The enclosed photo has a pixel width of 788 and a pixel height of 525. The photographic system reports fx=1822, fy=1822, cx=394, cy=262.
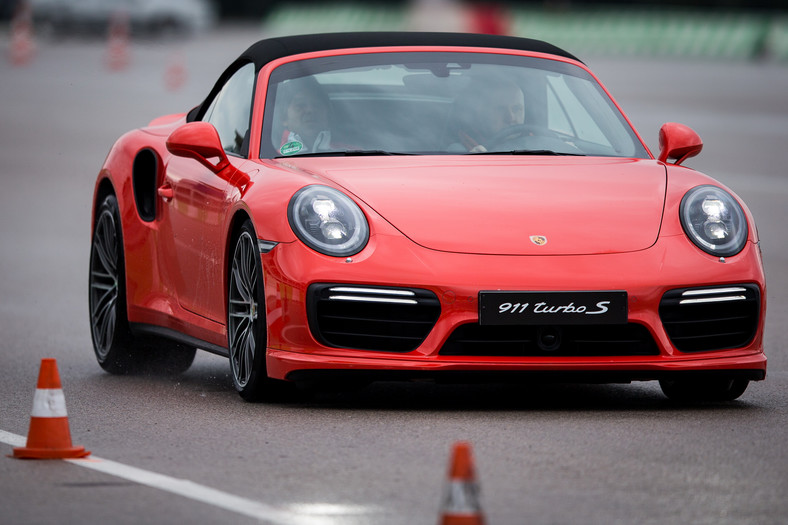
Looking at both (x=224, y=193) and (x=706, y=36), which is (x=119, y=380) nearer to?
(x=224, y=193)

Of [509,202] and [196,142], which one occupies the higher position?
[196,142]

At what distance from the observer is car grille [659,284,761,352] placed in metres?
6.88

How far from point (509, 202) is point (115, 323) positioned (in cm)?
258

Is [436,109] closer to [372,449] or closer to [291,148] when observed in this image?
[291,148]

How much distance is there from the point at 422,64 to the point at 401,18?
48.4 m

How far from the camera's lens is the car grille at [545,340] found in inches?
267

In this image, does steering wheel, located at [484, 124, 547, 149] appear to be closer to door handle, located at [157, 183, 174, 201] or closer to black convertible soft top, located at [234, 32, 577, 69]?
black convertible soft top, located at [234, 32, 577, 69]

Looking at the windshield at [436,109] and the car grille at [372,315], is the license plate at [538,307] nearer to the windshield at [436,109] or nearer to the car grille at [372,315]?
the car grille at [372,315]

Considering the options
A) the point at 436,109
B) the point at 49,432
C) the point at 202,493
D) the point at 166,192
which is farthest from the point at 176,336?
Result: the point at 202,493

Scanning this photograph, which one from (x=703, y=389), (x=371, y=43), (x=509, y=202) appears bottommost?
(x=703, y=389)

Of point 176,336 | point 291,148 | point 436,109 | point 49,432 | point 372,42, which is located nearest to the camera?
point 49,432

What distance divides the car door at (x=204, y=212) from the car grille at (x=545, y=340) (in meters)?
1.25

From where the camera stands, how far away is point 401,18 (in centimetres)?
5612

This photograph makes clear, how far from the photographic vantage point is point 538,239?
6.87 metres
